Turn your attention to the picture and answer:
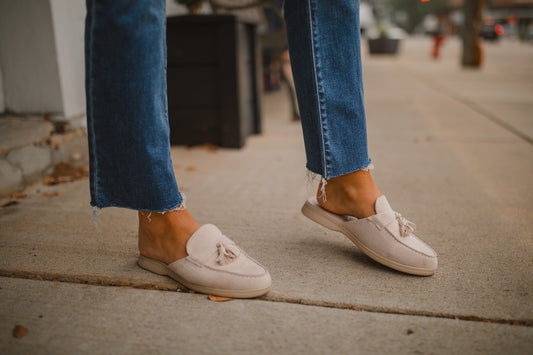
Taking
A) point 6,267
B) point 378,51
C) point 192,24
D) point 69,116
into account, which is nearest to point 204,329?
point 6,267

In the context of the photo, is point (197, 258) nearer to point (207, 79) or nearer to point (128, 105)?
point (128, 105)

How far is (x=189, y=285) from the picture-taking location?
101 centimetres

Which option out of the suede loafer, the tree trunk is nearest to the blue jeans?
the suede loafer

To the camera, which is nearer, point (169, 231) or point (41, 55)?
point (169, 231)

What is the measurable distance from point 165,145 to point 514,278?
3.10 feet

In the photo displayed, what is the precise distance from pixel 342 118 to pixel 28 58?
1573 millimetres

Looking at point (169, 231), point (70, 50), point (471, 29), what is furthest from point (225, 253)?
point (471, 29)

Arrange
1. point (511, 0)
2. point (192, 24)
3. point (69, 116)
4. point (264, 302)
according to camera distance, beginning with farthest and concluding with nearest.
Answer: point (511, 0)
point (192, 24)
point (69, 116)
point (264, 302)

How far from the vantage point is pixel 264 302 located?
971mm

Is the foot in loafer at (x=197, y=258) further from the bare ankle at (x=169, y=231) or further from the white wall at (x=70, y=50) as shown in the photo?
the white wall at (x=70, y=50)

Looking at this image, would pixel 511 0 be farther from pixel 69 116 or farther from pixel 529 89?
pixel 69 116

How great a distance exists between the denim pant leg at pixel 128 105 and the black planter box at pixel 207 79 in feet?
4.83

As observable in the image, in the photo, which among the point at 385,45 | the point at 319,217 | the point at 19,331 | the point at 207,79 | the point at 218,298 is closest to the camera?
the point at 19,331

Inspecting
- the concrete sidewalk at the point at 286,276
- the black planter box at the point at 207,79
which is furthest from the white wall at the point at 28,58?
the black planter box at the point at 207,79
